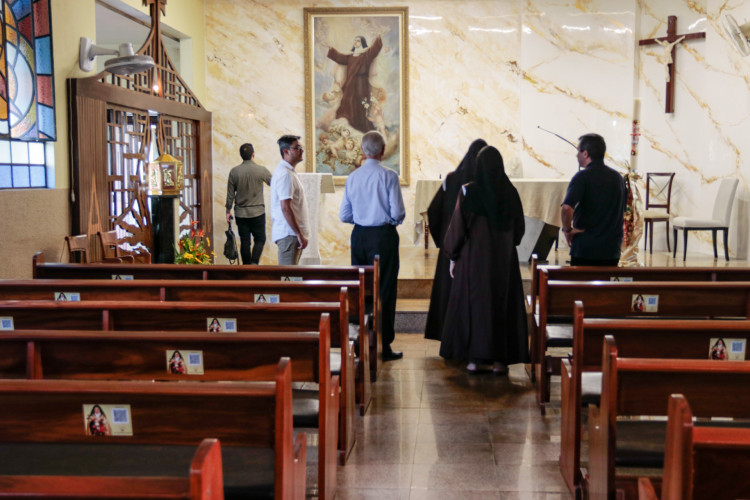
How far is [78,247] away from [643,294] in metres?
4.59

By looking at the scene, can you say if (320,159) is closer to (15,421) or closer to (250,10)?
(250,10)

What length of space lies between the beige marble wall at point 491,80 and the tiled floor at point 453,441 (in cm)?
612

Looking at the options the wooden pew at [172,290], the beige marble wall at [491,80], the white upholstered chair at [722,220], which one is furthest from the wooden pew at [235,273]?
the beige marble wall at [491,80]

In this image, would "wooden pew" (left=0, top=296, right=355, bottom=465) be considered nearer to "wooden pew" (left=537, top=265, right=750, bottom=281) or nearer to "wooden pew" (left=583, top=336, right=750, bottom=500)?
"wooden pew" (left=583, top=336, right=750, bottom=500)

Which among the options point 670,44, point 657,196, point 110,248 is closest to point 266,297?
point 110,248

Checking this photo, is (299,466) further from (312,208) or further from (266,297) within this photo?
(312,208)

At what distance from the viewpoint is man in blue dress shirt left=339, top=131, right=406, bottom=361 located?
5.65m

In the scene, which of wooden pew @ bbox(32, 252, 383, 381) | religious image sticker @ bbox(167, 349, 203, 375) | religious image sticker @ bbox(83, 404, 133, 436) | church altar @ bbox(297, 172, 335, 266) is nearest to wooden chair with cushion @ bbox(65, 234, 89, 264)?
wooden pew @ bbox(32, 252, 383, 381)

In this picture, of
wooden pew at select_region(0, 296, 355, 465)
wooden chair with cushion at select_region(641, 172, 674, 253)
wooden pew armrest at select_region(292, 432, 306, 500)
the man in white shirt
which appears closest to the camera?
wooden pew armrest at select_region(292, 432, 306, 500)

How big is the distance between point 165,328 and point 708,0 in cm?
900

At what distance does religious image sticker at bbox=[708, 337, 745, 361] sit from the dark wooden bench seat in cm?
143

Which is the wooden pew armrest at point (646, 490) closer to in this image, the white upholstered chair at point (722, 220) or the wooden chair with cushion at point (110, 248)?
the wooden chair with cushion at point (110, 248)

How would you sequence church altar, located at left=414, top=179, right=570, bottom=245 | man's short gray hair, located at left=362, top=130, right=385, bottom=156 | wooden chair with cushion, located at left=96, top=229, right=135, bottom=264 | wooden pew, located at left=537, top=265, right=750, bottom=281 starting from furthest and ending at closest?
church altar, located at left=414, top=179, right=570, bottom=245 → wooden chair with cushion, located at left=96, top=229, right=135, bottom=264 → man's short gray hair, located at left=362, top=130, right=385, bottom=156 → wooden pew, located at left=537, top=265, right=750, bottom=281

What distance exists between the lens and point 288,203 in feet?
20.7
